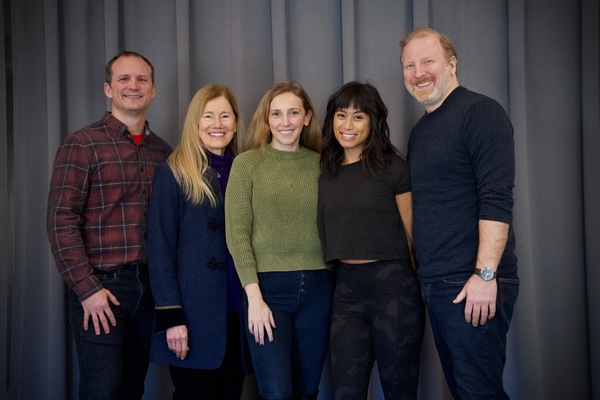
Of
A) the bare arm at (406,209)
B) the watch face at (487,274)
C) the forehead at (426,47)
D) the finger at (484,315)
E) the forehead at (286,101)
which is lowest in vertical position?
the finger at (484,315)

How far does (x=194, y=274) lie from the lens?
192cm

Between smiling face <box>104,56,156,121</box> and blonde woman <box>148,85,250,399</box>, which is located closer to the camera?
blonde woman <box>148,85,250,399</box>

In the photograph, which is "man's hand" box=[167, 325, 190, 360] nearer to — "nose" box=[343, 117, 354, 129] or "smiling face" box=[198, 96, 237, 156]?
"smiling face" box=[198, 96, 237, 156]

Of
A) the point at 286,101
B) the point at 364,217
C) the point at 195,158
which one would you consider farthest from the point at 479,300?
the point at 195,158

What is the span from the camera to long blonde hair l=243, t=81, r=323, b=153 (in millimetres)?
2018

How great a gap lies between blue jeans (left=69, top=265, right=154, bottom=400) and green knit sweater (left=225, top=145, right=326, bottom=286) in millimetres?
449

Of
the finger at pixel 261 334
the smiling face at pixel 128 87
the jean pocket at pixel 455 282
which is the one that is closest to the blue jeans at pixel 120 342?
the finger at pixel 261 334

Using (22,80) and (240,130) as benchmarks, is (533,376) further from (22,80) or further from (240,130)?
(22,80)

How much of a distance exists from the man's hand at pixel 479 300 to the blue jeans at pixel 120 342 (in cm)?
121

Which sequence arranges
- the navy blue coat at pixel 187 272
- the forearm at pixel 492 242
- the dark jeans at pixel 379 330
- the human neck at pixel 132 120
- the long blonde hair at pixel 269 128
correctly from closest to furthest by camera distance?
the forearm at pixel 492 242
the dark jeans at pixel 379 330
the navy blue coat at pixel 187 272
the long blonde hair at pixel 269 128
the human neck at pixel 132 120

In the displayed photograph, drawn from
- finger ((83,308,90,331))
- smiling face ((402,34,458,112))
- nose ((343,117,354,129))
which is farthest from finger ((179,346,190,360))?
smiling face ((402,34,458,112))

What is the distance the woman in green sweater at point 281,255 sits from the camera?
1822mm

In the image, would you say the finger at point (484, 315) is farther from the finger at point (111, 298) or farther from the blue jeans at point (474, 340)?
the finger at point (111, 298)

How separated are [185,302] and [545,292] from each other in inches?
66.7
